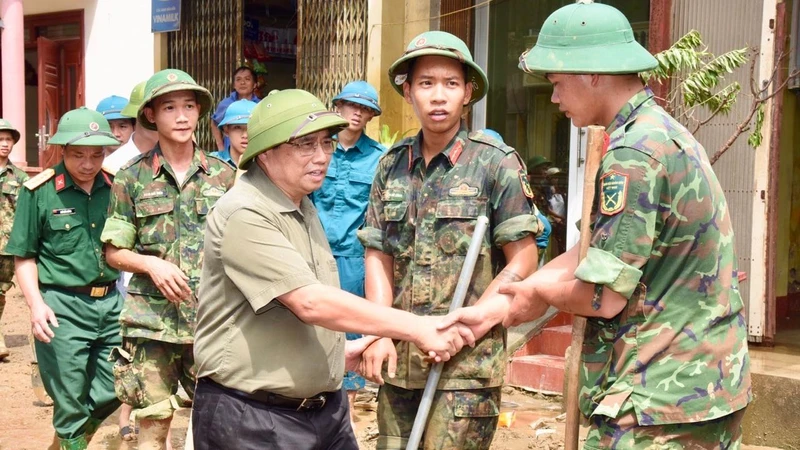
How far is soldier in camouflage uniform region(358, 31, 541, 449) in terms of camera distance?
11.6 ft

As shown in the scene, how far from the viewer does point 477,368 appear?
353cm

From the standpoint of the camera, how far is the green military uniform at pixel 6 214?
321 inches

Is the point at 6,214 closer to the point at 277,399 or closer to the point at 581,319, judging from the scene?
the point at 277,399

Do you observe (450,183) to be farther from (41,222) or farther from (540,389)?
(540,389)

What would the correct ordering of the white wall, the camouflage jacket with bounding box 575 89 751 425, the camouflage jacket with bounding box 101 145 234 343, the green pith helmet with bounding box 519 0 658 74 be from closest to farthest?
the camouflage jacket with bounding box 575 89 751 425
the green pith helmet with bounding box 519 0 658 74
the camouflage jacket with bounding box 101 145 234 343
the white wall

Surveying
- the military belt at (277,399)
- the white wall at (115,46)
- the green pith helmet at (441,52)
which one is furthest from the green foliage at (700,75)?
the white wall at (115,46)

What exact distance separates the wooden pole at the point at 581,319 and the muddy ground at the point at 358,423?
118 inches

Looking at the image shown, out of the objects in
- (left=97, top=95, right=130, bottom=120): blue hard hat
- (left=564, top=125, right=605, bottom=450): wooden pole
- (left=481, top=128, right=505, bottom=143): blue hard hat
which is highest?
(left=97, top=95, right=130, bottom=120): blue hard hat

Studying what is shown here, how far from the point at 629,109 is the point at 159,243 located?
262cm

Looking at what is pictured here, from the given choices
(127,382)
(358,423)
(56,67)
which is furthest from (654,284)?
(56,67)

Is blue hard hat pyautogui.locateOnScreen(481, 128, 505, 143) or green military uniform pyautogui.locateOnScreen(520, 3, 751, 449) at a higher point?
blue hard hat pyautogui.locateOnScreen(481, 128, 505, 143)

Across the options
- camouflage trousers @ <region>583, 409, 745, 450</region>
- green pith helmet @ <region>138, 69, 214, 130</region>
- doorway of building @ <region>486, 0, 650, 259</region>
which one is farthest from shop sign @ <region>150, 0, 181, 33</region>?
camouflage trousers @ <region>583, 409, 745, 450</region>

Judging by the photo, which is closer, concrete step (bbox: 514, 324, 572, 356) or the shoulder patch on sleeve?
the shoulder patch on sleeve

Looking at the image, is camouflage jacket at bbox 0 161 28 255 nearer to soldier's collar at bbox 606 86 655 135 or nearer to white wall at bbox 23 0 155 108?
white wall at bbox 23 0 155 108
